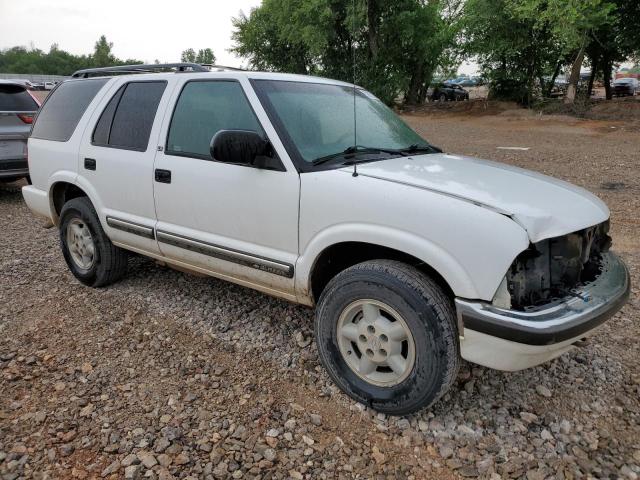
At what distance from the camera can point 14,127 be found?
24.9ft

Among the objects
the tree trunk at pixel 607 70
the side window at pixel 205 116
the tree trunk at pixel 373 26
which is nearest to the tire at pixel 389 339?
the side window at pixel 205 116

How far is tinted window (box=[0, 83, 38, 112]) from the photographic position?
774 cm

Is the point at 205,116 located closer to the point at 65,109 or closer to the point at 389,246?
the point at 389,246

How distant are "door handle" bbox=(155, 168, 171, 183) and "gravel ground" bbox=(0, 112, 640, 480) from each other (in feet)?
3.56

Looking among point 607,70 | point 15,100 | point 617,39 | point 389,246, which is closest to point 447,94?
point 607,70

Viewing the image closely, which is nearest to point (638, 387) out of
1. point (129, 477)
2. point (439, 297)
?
point (439, 297)

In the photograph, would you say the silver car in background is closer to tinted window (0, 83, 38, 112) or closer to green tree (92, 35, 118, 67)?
tinted window (0, 83, 38, 112)

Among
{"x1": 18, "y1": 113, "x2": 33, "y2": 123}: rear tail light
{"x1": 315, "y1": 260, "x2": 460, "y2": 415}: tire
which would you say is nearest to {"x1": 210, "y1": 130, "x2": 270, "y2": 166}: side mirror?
{"x1": 315, "y1": 260, "x2": 460, "y2": 415}: tire

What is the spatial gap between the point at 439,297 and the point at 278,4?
2809 centimetres

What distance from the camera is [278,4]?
89.6ft

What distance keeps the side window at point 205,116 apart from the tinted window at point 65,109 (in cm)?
117

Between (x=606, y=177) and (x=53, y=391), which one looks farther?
(x=606, y=177)

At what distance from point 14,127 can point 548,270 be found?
7.84m

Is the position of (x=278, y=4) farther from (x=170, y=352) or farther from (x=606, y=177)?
(x=170, y=352)
